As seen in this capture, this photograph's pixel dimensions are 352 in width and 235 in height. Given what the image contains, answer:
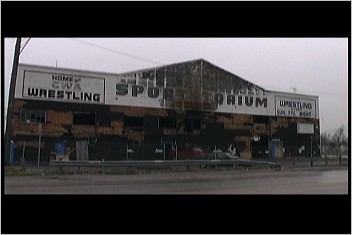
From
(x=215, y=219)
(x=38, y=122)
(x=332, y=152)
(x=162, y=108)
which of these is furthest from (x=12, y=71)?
(x=332, y=152)

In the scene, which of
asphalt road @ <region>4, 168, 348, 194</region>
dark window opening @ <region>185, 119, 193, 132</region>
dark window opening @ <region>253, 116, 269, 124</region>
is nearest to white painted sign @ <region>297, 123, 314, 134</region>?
dark window opening @ <region>253, 116, 269, 124</region>

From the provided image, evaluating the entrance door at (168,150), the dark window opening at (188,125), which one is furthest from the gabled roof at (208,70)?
the entrance door at (168,150)

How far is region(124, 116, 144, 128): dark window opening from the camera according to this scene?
3154cm

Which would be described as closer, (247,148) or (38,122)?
(38,122)

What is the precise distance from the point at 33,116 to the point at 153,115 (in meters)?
8.99

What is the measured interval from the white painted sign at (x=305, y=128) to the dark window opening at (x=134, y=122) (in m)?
16.4

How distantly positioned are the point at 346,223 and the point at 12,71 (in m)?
19.3

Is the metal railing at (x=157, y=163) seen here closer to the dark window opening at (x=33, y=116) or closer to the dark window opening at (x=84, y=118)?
the dark window opening at (x=33, y=116)

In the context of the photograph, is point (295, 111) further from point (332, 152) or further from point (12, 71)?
point (12, 71)

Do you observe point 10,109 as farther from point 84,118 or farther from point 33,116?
point 84,118

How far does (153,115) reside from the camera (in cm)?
3250

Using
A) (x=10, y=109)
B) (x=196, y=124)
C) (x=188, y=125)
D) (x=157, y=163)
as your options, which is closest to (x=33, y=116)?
(x=10, y=109)

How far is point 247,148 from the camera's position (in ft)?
119

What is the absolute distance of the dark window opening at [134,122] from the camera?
31.5m
